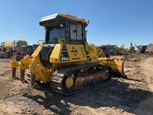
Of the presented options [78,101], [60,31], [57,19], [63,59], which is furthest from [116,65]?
[57,19]

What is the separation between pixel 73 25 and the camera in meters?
7.27

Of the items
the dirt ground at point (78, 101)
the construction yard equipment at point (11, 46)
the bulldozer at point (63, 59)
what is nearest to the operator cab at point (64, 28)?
the bulldozer at point (63, 59)

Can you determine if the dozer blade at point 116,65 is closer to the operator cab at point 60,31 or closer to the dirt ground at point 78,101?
the dirt ground at point 78,101

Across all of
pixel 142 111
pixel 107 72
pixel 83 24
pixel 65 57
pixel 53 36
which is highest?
pixel 83 24

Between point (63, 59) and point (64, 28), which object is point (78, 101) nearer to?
point (63, 59)

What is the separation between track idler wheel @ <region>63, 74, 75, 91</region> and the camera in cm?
627

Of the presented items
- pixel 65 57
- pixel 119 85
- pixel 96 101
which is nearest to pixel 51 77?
pixel 65 57

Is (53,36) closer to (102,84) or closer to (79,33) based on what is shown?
(79,33)

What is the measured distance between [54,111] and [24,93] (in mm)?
2127

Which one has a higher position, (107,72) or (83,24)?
(83,24)

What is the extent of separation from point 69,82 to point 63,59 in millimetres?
905

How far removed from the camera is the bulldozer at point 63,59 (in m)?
6.22

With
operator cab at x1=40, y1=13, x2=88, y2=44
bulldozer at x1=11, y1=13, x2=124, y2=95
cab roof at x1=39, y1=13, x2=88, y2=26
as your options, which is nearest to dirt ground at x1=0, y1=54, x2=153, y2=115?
bulldozer at x1=11, y1=13, x2=124, y2=95

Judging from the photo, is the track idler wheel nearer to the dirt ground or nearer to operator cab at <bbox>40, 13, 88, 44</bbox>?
the dirt ground
